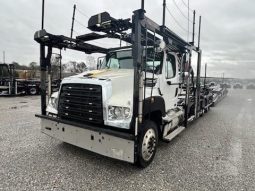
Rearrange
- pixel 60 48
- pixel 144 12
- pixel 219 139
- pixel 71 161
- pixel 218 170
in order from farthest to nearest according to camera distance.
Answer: pixel 219 139, pixel 60 48, pixel 71 161, pixel 218 170, pixel 144 12

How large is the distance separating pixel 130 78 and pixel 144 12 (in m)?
1.29

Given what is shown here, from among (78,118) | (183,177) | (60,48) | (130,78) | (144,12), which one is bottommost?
(183,177)

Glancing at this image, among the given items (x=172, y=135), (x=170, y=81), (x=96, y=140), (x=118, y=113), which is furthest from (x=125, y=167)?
(x=170, y=81)

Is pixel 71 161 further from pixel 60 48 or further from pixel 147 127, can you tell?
pixel 60 48

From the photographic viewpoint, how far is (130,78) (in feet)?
14.0

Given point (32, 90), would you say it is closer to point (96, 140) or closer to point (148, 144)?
point (96, 140)

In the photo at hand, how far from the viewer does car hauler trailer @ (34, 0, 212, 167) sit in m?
3.51

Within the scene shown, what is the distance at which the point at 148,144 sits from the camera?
13.1 feet

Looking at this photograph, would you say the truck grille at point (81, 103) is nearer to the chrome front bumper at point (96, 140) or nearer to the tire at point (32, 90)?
the chrome front bumper at point (96, 140)

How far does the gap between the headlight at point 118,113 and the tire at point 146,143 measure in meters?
0.41

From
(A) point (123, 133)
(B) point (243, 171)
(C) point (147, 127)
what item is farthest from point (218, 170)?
(A) point (123, 133)

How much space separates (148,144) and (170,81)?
182 centimetres

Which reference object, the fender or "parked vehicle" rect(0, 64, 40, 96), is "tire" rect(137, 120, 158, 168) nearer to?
the fender

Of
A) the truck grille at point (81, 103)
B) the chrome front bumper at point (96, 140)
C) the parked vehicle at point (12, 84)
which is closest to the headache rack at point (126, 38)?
the truck grille at point (81, 103)
